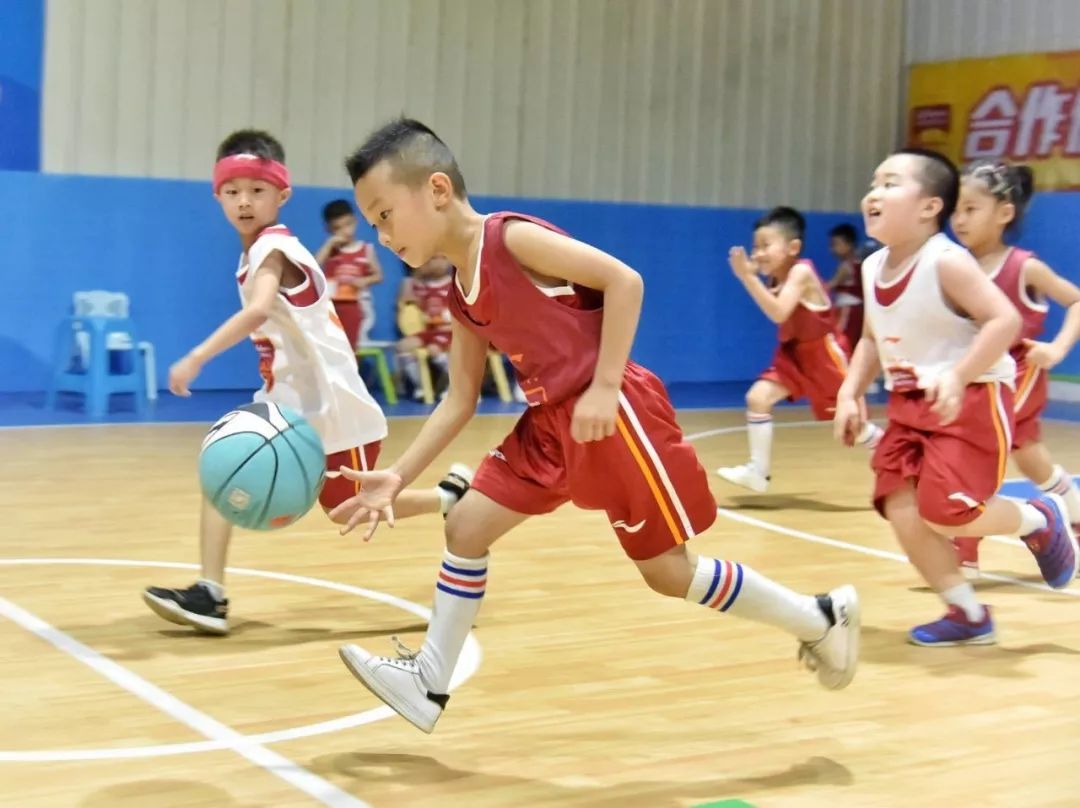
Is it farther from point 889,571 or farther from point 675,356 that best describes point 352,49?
point 889,571

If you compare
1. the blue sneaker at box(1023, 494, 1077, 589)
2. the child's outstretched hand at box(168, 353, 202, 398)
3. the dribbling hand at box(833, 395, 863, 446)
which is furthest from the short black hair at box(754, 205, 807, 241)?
the child's outstretched hand at box(168, 353, 202, 398)

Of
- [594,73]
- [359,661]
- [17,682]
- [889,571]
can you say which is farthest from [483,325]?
[594,73]

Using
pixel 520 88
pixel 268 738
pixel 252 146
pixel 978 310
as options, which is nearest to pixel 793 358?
pixel 978 310

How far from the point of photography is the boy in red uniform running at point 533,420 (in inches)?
128

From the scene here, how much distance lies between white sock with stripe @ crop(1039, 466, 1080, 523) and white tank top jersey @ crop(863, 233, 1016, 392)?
5.08 feet

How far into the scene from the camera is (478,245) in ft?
10.8

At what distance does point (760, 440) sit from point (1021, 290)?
7.06 ft

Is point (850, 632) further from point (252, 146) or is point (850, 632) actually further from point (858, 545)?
point (858, 545)

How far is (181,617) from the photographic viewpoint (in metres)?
4.38

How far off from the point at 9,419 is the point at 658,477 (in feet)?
23.4

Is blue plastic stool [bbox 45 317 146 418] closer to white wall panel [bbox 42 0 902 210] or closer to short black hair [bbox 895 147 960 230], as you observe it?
white wall panel [bbox 42 0 902 210]

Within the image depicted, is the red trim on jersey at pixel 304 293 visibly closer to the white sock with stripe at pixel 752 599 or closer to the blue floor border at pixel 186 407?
the white sock with stripe at pixel 752 599

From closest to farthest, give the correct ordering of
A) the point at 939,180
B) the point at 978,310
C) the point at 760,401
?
the point at 978,310 < the point at 939,180 < the point at 760,401

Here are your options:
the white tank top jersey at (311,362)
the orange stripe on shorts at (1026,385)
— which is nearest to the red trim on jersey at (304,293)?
the white tank top jersey at (311,362)
